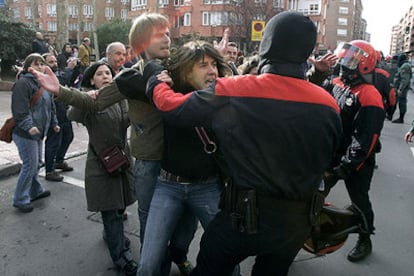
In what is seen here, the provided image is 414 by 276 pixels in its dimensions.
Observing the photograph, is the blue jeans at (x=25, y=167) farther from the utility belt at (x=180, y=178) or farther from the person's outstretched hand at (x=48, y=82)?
the utility belt at (x=180, y=178)

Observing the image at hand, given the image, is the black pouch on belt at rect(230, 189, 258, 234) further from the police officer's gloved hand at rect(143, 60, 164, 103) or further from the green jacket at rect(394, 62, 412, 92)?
the green jacket at rect(394, 62, 412, 92)

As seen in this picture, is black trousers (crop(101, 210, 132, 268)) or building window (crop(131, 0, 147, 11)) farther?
building window (crop(131, 0, 147, 11))

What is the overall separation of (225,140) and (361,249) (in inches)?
103

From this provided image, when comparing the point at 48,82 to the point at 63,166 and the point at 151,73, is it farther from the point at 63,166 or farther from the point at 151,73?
the point at 63,166

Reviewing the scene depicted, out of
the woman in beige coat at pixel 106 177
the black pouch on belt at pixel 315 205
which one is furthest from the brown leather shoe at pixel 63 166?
the black pouch on belt at pixel 315 205

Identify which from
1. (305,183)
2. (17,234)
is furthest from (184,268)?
(17,234)

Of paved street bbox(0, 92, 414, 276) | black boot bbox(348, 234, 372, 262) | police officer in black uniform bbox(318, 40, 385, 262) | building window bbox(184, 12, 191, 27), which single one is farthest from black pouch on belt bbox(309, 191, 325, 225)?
building window bbox(184, 12, 191, 27)

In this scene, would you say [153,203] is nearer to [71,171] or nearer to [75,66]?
[71,171]

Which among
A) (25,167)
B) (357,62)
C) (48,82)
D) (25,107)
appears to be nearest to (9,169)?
(25,167)

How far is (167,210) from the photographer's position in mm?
2357

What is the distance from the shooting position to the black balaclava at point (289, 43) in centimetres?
174

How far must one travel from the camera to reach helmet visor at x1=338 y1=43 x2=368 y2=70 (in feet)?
11.3

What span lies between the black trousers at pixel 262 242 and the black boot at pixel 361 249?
205cm

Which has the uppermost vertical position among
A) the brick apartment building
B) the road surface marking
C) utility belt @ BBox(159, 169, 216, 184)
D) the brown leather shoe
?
the brick apartment building
